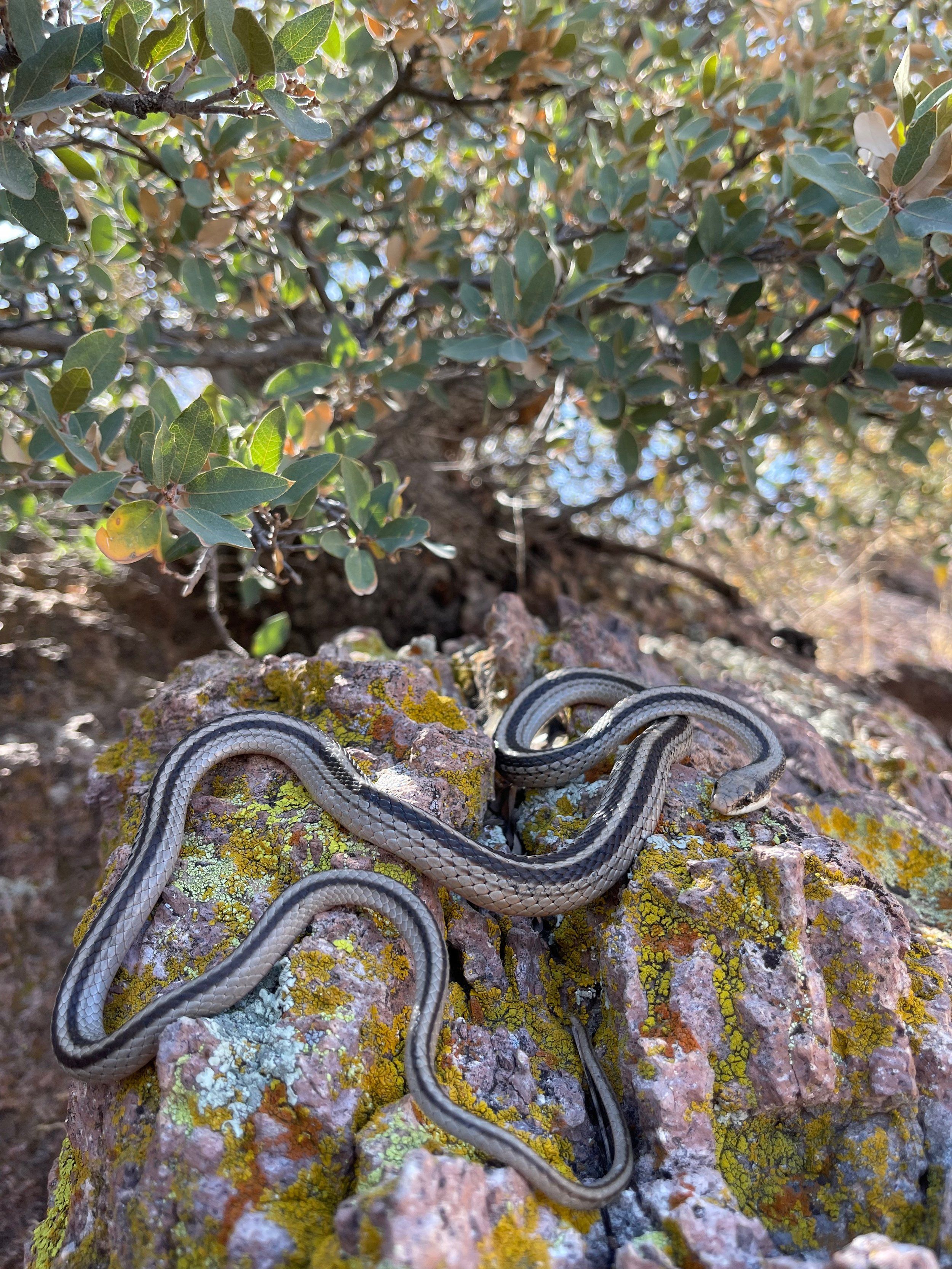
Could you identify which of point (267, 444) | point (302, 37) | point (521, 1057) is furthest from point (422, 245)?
point (521, 1057)

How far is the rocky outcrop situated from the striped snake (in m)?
0.07

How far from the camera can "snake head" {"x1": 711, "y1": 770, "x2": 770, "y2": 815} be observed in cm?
341

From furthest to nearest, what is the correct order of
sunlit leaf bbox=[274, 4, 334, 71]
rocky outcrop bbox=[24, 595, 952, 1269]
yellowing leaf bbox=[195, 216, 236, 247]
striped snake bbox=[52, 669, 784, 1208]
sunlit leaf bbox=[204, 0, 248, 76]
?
1. yellowing leaf bbox=[195, 216, 236, 247]
2. sunlit leaf bbox=[274, 4, 334, 71]
3. sunlit leaf bbox=[204, 0, 248, 76]
4. striped snake bbox=[52, 669, 784, 1208]
5. rocky outcrop bbox=[24, 595, 952, 1269]

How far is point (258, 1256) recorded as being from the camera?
6.88 feet

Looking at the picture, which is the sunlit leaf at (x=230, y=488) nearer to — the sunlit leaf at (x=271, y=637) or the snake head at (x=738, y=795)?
the sunlit leaf at (x=271, y=637)

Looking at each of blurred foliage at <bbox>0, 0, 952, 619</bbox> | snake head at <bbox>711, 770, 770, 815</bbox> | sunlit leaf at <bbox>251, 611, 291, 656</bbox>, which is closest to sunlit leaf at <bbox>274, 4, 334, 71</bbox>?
blurred foliage at <bbox>0, 0, 952, 619</bbox>

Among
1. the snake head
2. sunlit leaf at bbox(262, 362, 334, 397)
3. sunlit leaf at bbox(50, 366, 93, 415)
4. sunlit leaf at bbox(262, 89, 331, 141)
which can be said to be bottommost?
the snake head

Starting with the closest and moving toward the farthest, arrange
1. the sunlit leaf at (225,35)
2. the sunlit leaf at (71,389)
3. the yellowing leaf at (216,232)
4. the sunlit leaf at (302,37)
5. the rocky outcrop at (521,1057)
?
the rocky outcrop at (521,1057), the sunlit leaf at (225,35), the sunlit leaf at (302,37), the sunlit leaf at (71,389), the yellowing leaf at (216,232)

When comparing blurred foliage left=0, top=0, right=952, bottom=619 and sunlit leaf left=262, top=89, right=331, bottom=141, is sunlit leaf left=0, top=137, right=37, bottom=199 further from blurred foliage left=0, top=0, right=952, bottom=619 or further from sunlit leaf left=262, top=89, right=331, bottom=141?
sunlit leaf left=262, top=89, right=331, bottom=141

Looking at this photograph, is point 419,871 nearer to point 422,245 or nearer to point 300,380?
point 300,380

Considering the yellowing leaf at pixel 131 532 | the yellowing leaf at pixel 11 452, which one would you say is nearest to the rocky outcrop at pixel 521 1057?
the yellowing leaf at pixel 131 532

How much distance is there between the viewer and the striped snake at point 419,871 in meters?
2.55

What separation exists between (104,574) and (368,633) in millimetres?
2668

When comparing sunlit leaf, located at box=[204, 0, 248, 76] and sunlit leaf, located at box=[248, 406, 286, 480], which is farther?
sunlit leaf, located at box=[248, 406, 286, 480]
